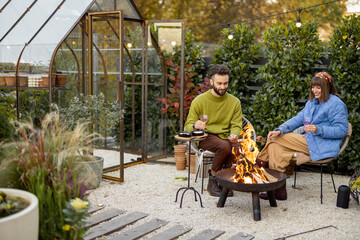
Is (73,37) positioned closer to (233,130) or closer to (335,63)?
(233,130)

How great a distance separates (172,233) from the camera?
3605 mm

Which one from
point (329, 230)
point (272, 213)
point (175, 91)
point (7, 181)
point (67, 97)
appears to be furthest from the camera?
point (175, 91)

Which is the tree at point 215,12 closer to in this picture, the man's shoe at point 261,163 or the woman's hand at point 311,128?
the man's shoe at point 261,163

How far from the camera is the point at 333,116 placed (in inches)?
184

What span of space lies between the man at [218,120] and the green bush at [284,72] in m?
1.29

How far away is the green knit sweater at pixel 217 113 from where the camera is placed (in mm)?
5031

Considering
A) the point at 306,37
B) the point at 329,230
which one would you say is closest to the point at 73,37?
the point at 306,37

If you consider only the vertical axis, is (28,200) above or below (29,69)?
below

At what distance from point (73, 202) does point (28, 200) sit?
0.27 m

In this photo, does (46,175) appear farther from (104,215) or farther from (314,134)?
(314,134)

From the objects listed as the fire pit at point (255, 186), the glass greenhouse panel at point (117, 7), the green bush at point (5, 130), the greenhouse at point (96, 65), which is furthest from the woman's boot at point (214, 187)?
the glass greenhouse panel at point (117, 7)

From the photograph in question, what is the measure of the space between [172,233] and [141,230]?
0.31m

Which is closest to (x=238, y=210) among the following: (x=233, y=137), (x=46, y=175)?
(x=233, y=137)

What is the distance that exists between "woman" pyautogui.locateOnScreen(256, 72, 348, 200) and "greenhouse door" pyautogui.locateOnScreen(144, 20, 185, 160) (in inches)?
75.6
